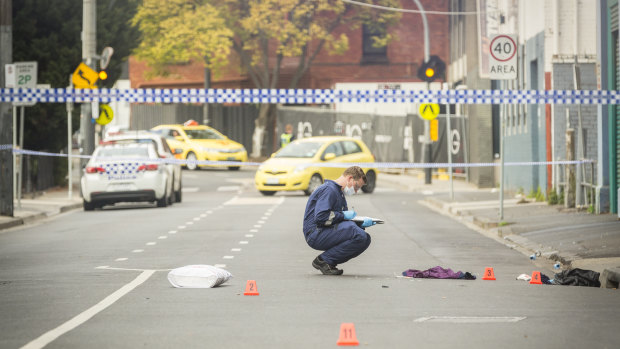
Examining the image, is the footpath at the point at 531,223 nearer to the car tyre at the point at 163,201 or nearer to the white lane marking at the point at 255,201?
the car tyre at the point at 163,201

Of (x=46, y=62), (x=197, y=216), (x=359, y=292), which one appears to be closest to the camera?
(x=359, y=292)

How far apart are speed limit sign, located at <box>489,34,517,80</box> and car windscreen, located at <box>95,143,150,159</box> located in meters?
8.30

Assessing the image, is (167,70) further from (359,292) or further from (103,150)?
(359,292)

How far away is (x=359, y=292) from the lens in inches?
447

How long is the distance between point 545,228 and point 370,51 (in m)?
40.7

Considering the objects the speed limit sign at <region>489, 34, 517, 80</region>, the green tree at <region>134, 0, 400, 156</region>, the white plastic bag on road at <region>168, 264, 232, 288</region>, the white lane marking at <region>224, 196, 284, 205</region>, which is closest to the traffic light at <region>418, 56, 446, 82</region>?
the white lane marking at <region>224, 196, 284, 205</region>

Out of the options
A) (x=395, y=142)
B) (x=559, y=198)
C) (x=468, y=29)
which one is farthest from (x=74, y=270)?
(x=395, y=142)

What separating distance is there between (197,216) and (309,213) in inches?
417

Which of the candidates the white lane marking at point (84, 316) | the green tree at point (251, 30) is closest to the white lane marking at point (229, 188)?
the green tree at point (251, 30)

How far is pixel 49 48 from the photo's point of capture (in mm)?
31297

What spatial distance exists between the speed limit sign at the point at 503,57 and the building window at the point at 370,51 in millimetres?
37137

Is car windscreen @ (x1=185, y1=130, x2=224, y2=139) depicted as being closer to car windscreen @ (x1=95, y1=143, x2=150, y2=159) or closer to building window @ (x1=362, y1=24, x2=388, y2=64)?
building window @ (x1=362, y1=24, x2=388, y2=64)

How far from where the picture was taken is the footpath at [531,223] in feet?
48.2

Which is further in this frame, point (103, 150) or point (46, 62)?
point (46, 62)
